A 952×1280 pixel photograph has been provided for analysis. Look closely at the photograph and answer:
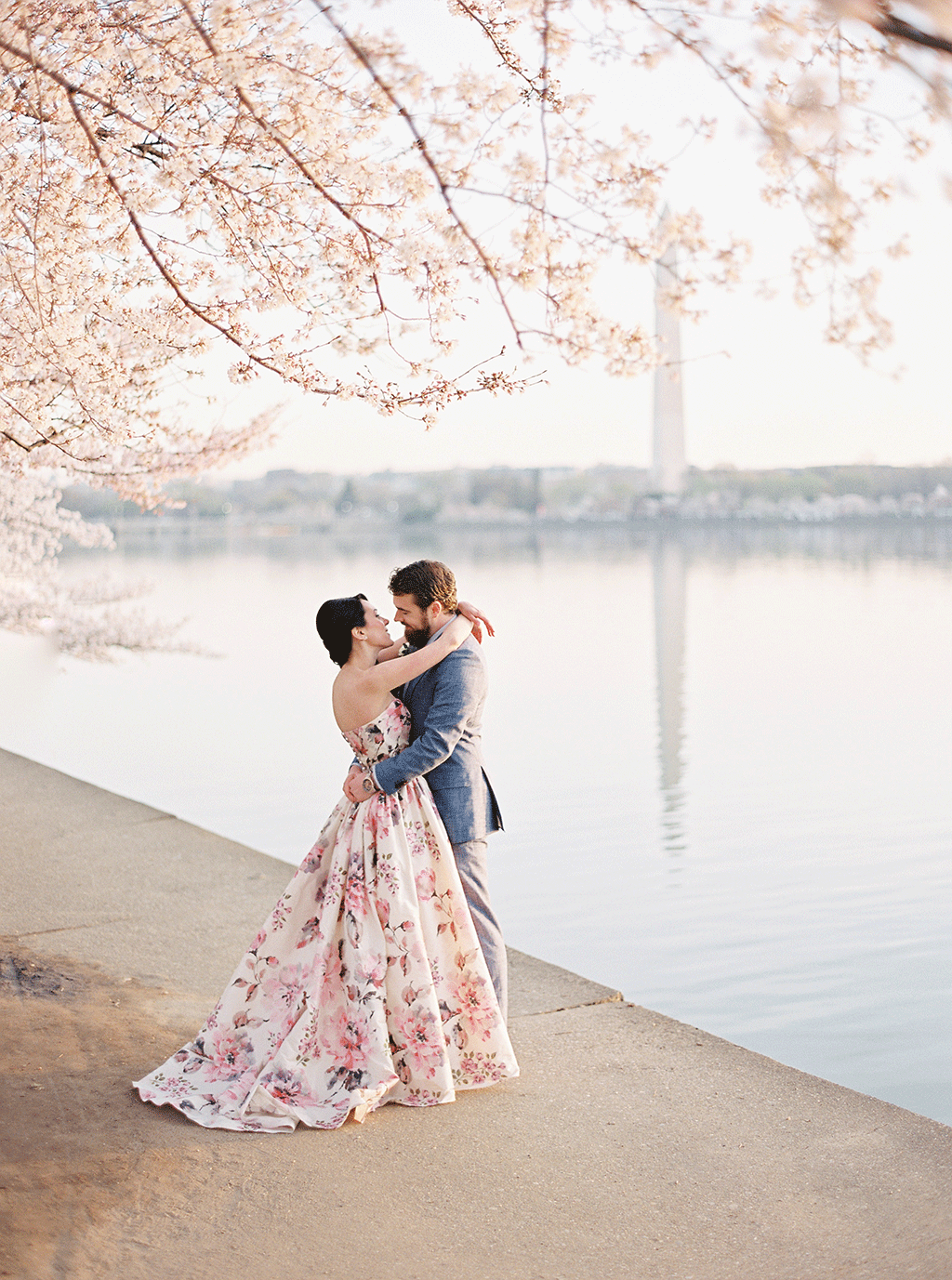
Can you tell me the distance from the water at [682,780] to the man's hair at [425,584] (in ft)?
7.90

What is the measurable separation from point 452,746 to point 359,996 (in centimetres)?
79

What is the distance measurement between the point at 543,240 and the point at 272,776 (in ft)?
35.3

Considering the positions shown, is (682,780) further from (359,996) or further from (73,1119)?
(73,1119)

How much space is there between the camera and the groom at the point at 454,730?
Answer: 13.5ft

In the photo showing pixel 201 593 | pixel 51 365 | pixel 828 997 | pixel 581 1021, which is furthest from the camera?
pixel 201 593

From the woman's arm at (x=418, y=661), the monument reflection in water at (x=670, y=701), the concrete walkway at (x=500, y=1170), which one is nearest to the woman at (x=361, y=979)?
the woman's arm at (x=418, y=661)

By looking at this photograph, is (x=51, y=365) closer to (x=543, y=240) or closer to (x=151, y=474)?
(x=543, y=240)

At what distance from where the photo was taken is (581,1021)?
16.0 ft

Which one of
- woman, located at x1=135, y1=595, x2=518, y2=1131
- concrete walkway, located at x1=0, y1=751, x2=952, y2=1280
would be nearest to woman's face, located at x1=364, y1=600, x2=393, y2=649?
woman, located at x1=135, y1=595, x2=518, y2=1131

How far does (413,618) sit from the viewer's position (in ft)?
13.8

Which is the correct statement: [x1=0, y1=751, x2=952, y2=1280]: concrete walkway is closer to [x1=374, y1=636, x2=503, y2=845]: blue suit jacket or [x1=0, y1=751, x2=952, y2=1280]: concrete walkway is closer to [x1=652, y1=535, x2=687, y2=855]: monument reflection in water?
[x1=374, y1=636, x2=503, y2=845]: blue suit jacket

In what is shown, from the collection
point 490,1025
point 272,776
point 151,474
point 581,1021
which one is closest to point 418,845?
point 490,1025

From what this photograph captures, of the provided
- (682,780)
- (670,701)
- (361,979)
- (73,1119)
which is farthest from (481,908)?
(670,701)

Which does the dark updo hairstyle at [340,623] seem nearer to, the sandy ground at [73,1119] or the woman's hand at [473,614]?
the woman's hand at [473,614]
